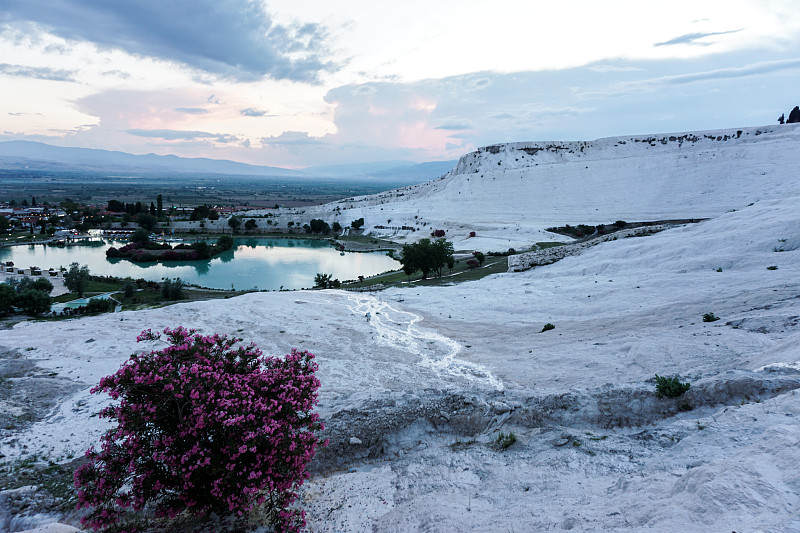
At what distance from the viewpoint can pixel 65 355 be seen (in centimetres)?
1585

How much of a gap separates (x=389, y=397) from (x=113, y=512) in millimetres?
6761

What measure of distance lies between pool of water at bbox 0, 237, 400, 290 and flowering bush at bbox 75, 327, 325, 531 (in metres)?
42.5

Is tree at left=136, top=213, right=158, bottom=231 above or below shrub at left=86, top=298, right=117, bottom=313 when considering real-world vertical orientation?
above

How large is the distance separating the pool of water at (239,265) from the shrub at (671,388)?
1717 inches

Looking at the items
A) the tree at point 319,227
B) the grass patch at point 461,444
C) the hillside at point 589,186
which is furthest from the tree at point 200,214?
the grass patch at point 461,444

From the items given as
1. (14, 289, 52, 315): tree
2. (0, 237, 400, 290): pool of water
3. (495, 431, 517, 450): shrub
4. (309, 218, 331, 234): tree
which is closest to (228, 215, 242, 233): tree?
(0, 237, 400, 290): pool of water

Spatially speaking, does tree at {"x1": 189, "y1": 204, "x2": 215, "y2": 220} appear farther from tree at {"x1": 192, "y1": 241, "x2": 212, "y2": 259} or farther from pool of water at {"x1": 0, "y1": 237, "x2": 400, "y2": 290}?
tree at {"x1": 192, "y1": 241, "x2": 212, "y2": 259}

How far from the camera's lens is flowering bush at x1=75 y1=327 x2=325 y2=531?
22.7ft

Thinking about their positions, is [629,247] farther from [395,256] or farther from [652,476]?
[395,256]

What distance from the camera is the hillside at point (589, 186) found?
67875 millimetres

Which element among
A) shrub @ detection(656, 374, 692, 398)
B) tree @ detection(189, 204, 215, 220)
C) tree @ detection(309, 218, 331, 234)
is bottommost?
shrub @ detection(656, 374, 692, 398)

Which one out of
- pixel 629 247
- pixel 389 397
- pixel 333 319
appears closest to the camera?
pixel 389 397

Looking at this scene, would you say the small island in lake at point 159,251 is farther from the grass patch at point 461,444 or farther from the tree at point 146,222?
the grass patch at point 461,444

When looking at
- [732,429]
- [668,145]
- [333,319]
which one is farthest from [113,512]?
[668,145]
